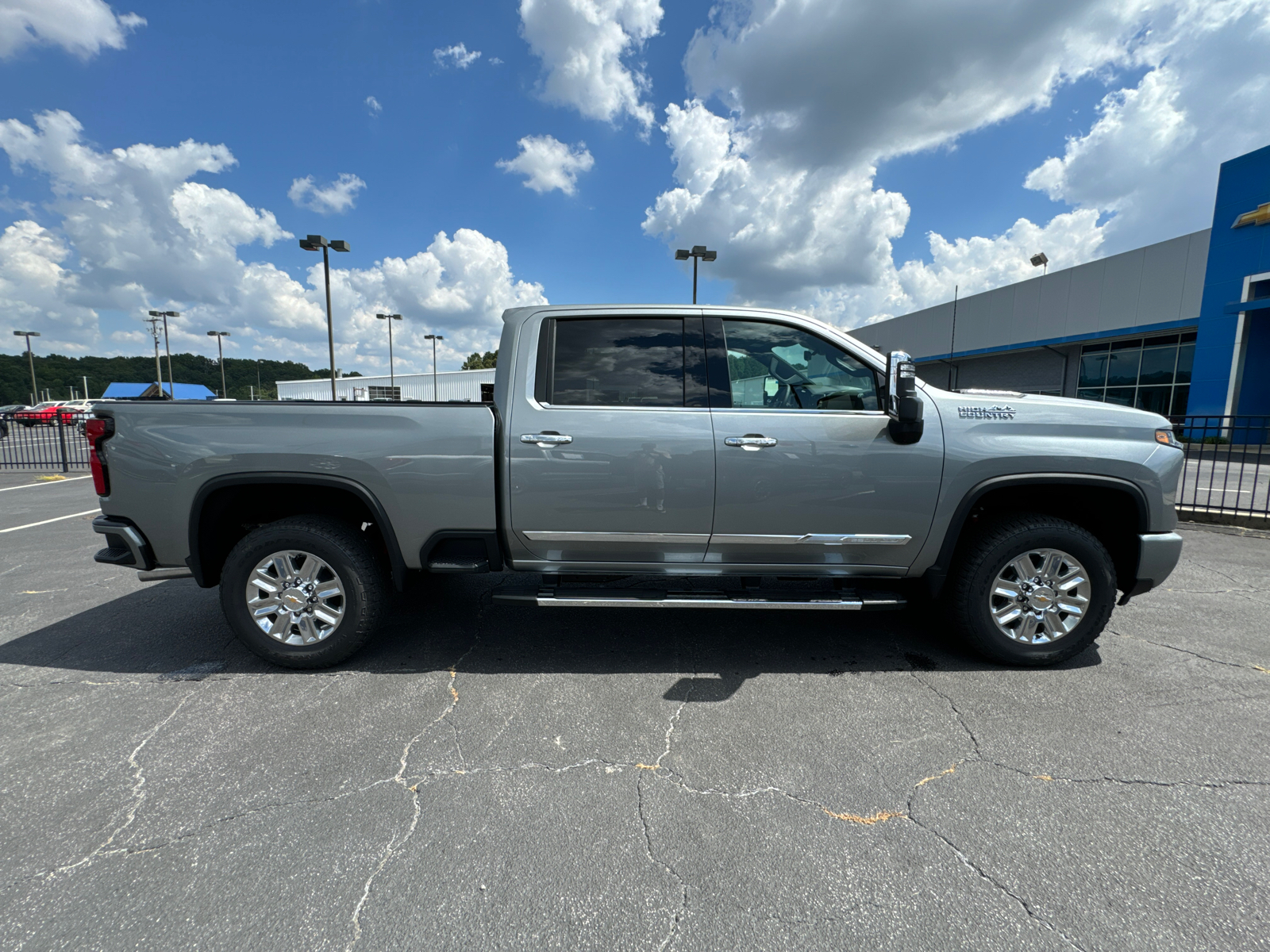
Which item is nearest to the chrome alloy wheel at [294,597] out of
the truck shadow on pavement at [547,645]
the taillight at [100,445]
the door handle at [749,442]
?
the truck shadow on pavement at [547,645]

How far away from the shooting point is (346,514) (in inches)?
133

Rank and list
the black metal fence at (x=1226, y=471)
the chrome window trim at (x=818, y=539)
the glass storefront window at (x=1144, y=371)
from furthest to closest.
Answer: the glass storefront window at (x=1144, y=371)
the black metal fence at (x=1226, y=471)
the chrome window trim at (x=818, y=539)

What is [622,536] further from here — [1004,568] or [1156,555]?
[1156,555]

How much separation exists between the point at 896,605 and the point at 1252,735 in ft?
5.18

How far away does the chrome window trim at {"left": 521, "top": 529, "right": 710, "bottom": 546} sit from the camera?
10.4 ft

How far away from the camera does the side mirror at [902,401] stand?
9.45 ft

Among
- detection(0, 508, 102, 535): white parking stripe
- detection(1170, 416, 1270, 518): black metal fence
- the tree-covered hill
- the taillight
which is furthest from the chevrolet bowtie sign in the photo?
the tree-covered hill

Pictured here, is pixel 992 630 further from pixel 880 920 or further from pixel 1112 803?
pixel 880 920

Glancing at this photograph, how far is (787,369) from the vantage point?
3.37m

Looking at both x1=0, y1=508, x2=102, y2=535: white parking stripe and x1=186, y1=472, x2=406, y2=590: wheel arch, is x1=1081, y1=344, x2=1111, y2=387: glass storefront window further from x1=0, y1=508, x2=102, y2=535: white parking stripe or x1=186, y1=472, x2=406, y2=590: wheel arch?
x1=0, y1=508, x2=102, y2=535: white parking stripe

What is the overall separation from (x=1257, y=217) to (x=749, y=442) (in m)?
24.7

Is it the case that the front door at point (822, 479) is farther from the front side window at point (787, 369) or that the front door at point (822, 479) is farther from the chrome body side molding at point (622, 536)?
the chrome body side molding at point (622, 536)

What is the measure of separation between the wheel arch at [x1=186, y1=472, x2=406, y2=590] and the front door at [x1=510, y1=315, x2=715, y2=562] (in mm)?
795

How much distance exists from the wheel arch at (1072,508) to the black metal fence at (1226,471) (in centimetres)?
305
